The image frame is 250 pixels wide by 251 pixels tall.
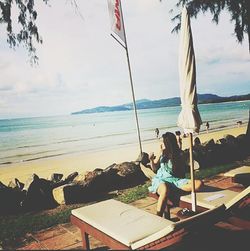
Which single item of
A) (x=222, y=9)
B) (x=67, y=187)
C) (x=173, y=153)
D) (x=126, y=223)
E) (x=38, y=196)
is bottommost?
(x=38, y=196)

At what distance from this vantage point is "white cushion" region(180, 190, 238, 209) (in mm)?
3893

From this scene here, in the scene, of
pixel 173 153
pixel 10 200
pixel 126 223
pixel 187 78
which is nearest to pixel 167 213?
pixel 173 153

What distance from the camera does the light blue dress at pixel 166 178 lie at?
4.46 m

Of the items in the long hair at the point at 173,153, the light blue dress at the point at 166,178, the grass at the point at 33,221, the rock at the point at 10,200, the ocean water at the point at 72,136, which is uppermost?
the long hair at the point at 173,153

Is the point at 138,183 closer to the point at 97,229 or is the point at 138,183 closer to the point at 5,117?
the point at 97,229

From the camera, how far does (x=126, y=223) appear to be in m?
3.21

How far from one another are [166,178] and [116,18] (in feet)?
15.7

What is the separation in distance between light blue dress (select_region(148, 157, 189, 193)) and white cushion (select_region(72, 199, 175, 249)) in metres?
0.77

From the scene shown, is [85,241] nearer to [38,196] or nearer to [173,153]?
[173,153]

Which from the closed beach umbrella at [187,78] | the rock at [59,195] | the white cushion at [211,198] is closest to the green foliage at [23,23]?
the rock at [59,195]

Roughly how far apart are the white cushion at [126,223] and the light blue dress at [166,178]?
0.77 metres

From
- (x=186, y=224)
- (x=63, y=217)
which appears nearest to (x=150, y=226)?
(x=186, y=224)

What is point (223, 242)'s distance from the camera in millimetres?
3746

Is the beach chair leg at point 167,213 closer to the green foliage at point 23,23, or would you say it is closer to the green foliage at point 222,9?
the green foliage at point 23,23
